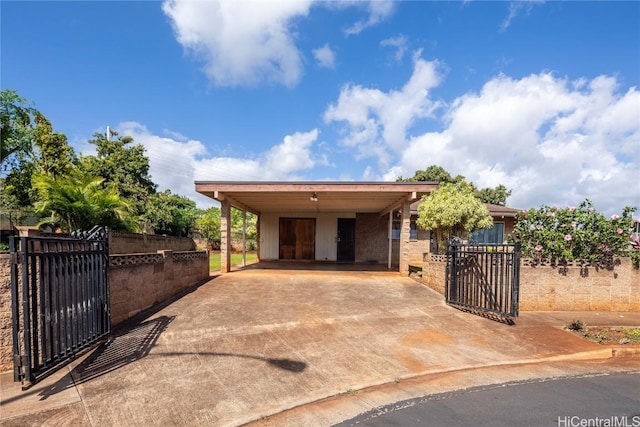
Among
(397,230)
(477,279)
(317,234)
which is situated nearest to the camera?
(477,279)

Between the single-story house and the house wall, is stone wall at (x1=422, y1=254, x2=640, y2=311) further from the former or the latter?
the house wall

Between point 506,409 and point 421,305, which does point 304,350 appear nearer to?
point 506,409

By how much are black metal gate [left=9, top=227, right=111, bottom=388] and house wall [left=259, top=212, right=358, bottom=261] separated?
38.1 ft

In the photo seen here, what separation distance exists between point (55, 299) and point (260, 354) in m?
2.70

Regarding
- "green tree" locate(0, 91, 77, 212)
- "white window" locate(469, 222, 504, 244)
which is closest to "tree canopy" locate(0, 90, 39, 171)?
"green tree" locate(0, 91, 77, 212)

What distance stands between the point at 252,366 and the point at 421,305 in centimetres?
443

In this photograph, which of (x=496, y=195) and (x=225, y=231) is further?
(x=496, y=195)

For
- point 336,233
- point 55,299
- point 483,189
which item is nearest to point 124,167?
point 336,233

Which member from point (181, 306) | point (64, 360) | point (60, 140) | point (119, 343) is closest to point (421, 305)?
point (181, 306)

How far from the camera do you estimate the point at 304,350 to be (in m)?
4.93

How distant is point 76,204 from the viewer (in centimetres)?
999

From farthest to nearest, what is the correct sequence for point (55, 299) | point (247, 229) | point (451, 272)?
point (247, 229) → point (451, 272) → point (55, 299)

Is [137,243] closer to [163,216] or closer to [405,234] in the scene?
[163,216]

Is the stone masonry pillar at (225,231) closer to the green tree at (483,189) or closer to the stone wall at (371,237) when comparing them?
the stone wall at (371,237)
